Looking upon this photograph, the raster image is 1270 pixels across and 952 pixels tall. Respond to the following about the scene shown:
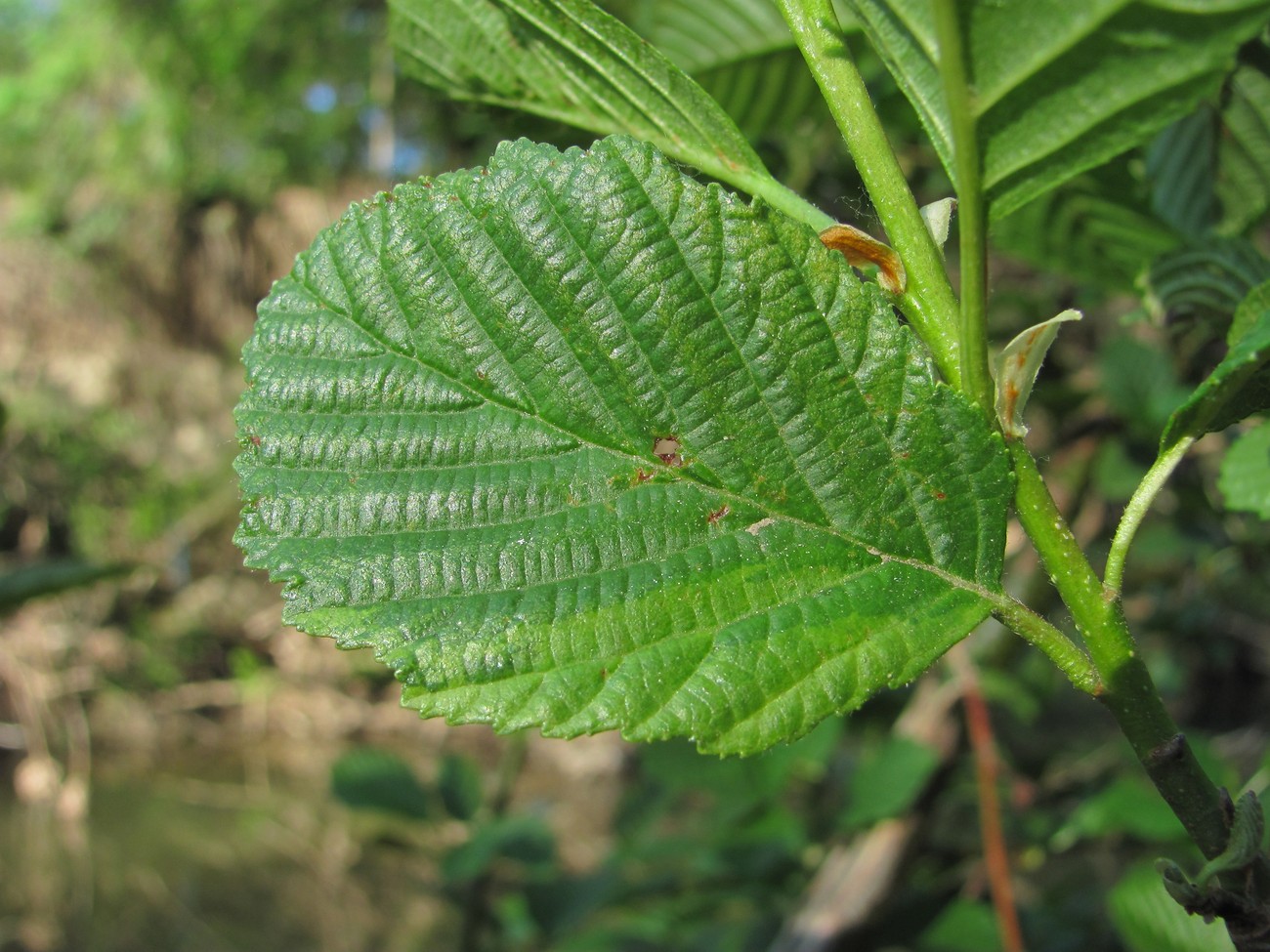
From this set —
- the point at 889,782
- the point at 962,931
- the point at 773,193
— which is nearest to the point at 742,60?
the point at 773,193

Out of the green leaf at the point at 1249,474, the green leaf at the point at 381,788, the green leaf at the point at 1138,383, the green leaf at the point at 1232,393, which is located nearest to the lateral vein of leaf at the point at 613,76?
the green leaf at the point at 1232,393

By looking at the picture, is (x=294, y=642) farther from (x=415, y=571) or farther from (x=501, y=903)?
(x=415, y=571)

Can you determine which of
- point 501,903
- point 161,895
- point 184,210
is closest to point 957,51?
point 501,903

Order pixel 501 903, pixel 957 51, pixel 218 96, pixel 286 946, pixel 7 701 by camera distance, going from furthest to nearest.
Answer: pixel 218 96, pixel 7 701, pixel 286 946, pixel 501 903, pixel 957 51

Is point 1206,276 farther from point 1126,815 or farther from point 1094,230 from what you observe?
point 1126,815

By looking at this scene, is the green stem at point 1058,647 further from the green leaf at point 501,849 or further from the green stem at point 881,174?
the green leaf at point 501,849

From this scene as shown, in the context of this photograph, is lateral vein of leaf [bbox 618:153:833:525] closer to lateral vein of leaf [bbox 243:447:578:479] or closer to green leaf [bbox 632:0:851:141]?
lateral vein of leaf [bbox 243:447:578:479]
